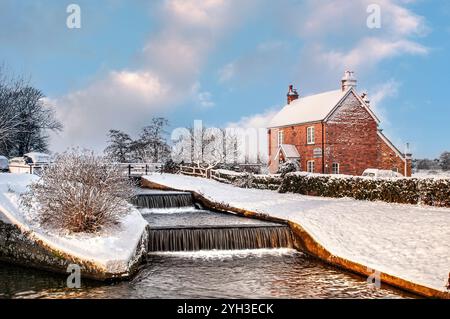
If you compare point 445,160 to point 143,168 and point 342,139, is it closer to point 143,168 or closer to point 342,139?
point 342,139

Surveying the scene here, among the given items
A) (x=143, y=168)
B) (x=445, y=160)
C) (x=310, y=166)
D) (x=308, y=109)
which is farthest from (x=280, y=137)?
(x=445, y=160)

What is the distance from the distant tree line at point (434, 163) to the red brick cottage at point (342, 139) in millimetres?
42628

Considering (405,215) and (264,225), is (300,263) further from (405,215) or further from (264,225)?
(405,215)

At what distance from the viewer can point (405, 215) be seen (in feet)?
60.7

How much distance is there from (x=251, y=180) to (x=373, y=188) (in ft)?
36.2

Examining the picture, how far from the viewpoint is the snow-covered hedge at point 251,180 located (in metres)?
31.0

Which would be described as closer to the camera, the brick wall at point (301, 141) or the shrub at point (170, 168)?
the brick wall at point (301, 141)

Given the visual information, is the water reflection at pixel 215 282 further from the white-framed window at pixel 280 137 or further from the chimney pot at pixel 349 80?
the white-framed window at pixel 280 137

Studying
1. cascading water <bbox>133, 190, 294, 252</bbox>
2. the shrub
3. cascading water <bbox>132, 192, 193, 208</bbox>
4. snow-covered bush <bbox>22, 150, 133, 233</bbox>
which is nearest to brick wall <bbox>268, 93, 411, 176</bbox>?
the shrub

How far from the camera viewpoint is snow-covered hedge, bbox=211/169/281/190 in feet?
102

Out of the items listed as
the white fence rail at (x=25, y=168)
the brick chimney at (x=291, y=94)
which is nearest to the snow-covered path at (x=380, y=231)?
the white fence rail at (x=25, y=168)

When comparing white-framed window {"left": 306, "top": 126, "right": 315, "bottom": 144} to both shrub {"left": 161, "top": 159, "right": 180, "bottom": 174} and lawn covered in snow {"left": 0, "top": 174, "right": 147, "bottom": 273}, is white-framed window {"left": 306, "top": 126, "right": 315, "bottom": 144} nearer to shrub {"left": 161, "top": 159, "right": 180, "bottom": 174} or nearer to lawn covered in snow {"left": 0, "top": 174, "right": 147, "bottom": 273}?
shrub {"left": 161, "top": 159, "right": 180, "bottom": 174}
